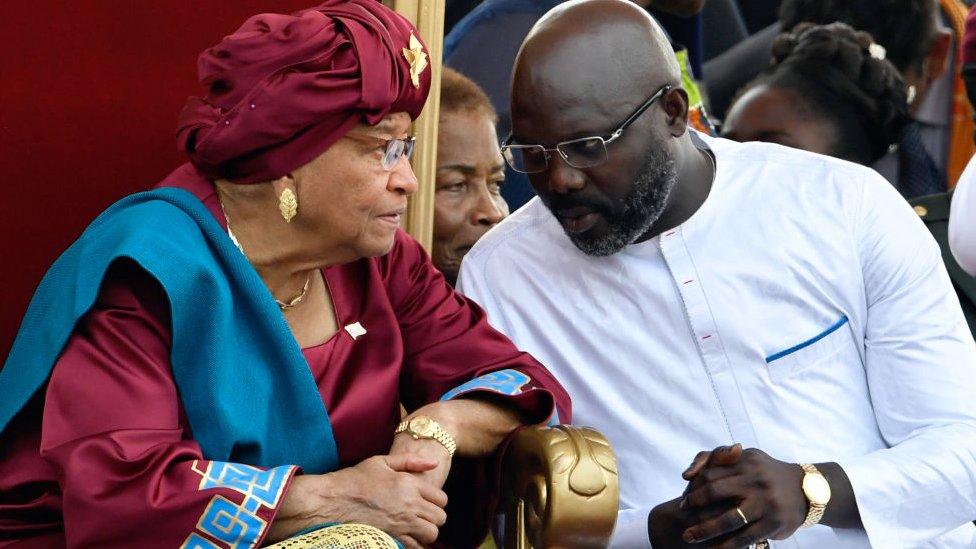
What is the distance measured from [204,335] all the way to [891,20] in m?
3.37

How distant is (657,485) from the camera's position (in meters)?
2.55

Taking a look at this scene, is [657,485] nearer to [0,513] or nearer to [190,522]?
[190,522]

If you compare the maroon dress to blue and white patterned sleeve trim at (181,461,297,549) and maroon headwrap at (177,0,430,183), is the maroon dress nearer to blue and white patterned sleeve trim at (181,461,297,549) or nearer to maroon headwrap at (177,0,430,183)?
blue and white patterned sleeve trim at (181,461,297,549)

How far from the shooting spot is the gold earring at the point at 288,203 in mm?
2158

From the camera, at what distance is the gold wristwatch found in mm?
2291

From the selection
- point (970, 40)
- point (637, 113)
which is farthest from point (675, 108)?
point (970, 40)

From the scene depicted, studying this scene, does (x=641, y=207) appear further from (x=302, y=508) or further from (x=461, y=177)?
(x=302, y=508)

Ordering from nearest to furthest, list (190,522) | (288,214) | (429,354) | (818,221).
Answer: (190,522) → (288,214) → (429,354) → (818,221)

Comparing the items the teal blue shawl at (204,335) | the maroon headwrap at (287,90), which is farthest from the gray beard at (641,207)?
the teal blue shawl at (204,335)

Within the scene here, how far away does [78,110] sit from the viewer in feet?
8.11

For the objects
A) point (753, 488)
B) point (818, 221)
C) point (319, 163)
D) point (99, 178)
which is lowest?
point (753, 488)

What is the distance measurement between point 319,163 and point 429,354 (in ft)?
1.43

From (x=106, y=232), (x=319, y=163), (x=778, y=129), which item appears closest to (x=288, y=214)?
(x=319, y=163)

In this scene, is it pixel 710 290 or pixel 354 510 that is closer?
pixel 354 510
